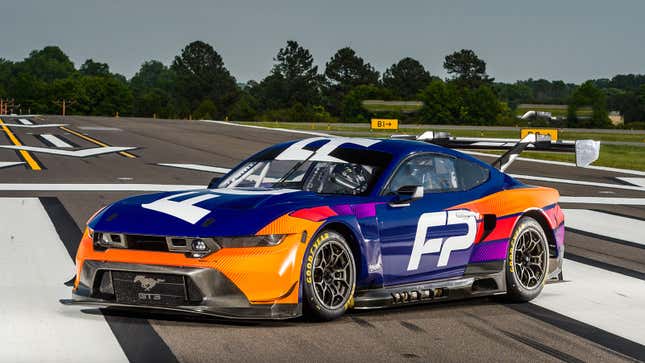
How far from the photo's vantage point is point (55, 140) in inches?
1492

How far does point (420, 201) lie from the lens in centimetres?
804

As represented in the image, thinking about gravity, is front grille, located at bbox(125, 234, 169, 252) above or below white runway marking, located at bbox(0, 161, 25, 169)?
above

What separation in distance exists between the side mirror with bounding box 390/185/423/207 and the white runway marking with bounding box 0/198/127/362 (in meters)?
2.22

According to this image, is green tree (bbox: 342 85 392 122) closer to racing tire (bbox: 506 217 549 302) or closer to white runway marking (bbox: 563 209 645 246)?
white runway marking (bbox: 563 209 645 246)

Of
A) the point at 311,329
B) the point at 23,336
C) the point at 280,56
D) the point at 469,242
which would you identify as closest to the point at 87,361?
the point at 23,336

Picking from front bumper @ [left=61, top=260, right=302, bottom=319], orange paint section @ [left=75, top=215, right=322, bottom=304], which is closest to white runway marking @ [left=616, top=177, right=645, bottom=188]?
orange paint section @ [left=75, top=215, right=322, bottom=304]

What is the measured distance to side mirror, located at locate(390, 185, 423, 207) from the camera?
777cm

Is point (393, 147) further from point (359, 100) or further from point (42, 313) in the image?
point (359, 100)

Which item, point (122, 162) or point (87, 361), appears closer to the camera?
point (87, 361)

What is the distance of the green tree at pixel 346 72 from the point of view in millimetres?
188688

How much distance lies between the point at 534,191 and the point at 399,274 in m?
1.83

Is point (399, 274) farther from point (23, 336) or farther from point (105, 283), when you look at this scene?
point (23, 336)

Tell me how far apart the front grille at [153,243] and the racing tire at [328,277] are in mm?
673

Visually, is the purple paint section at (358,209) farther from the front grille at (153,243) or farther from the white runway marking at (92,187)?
the white runway marking at (92,187)
